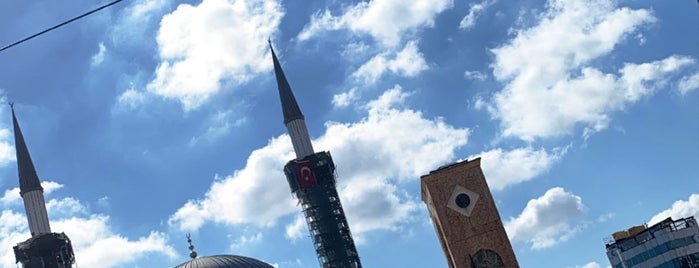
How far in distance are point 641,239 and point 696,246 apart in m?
4.56

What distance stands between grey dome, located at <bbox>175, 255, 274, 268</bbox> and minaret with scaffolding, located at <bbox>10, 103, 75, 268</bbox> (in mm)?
10525

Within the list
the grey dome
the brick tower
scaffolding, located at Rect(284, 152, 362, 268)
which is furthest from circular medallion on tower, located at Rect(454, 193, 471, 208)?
the grey dome

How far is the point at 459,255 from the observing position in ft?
171

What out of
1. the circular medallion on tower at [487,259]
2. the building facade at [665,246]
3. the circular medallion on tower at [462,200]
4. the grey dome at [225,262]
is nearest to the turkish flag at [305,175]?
the grey dome at [225,262]

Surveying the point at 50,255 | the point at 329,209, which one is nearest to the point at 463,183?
the point at 329,209

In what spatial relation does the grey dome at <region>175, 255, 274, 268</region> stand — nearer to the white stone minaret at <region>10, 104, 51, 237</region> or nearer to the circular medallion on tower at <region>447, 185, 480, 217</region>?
the white stone minaret at <region>10, 104, 51, 237</region>

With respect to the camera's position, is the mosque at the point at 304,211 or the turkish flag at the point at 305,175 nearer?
the mosque at the point at 304,211

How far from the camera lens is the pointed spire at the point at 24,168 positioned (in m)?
73.4

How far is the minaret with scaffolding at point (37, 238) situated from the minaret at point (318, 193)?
70.5ft

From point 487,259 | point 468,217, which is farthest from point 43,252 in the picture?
point 487,259

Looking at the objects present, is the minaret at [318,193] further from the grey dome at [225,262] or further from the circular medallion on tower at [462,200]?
the circular medallion on tower at [462,200]

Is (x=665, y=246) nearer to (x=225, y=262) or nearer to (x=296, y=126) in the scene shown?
(x=296, y=126)

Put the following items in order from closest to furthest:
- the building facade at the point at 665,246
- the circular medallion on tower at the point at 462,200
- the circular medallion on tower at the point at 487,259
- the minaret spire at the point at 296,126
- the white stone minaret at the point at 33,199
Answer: the circular medallion on tower at the point at 487,259 → the circular medallion on tower at the point at 462,200 → the building facade at the point at 665,246 → the white stone minaret at the point at 33,199 → the minaret spire at the point at 296,126

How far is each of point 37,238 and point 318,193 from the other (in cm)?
2541
